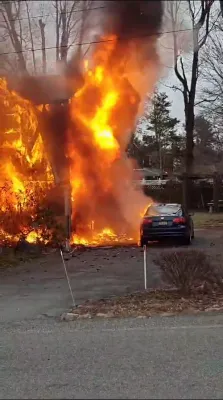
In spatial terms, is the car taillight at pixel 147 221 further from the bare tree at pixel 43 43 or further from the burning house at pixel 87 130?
the bare tree at pixel 43 43

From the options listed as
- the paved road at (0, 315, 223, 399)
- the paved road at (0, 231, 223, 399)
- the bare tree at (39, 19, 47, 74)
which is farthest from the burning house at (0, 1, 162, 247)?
the paved road at (0, 315, 223, 399)

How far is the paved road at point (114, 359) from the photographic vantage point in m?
4.16

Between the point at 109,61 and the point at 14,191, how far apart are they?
530 centimetres

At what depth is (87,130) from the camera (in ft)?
57.4

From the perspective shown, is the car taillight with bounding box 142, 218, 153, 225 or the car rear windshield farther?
the car rear windshield

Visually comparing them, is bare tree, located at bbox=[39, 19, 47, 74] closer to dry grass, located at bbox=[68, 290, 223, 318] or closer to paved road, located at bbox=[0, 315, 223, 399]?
dry grass, located at bbox=[68, 290, 223, 318]

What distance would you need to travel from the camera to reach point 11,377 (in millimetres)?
4566

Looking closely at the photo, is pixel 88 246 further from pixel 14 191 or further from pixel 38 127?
pixel 38 127

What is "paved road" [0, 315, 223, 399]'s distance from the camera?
4159 mm

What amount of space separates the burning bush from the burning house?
765cm

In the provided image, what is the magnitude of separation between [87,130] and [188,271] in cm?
1057

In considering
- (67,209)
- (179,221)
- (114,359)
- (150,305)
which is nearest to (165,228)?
(179,221)

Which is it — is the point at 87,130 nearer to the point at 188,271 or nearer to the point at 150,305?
the point at 188,271

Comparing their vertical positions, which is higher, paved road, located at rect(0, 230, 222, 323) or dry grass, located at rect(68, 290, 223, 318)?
dry grass, located at rect(68, 290, 223, 318)
